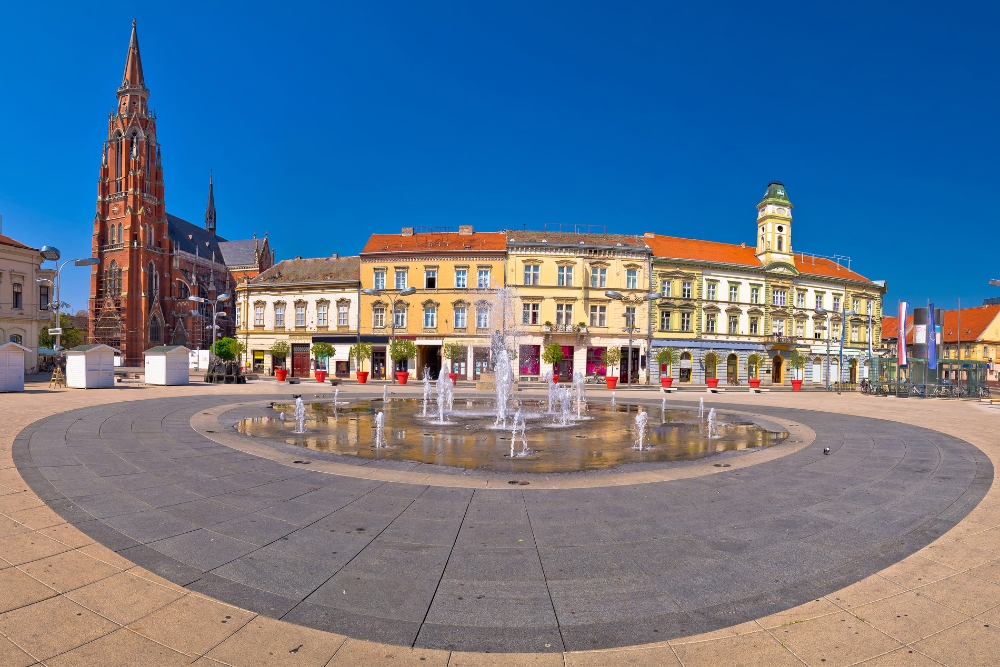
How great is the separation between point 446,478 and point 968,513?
6.86m

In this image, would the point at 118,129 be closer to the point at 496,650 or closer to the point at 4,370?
the point at 4,370

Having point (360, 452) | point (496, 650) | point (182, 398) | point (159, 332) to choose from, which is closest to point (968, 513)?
point (496, 650)

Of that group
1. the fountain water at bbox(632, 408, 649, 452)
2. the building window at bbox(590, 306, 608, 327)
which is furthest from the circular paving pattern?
the building window at bbox(590, 306, 608, 327)

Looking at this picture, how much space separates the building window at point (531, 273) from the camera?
44.1m

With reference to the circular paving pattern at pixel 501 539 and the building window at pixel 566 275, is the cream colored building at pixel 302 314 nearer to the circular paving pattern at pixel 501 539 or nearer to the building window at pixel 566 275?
the building window at pixel 566 275

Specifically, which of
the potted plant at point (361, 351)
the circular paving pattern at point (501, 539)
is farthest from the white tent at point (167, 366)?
the circular paving pattern at point (501, 539)

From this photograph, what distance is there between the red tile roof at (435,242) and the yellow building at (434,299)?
0.30ft

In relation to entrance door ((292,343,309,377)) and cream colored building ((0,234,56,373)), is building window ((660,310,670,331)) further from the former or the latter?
cream colored building ((0,234,56,373))

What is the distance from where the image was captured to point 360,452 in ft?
33.6

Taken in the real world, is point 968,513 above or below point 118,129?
below

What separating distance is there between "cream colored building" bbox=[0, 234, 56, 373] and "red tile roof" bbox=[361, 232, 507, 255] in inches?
980

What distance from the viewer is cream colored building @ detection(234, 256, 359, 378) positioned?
46938 mm

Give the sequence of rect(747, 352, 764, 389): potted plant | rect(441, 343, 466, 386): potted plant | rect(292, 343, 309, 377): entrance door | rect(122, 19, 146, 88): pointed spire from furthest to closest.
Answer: rect(122, 19, 146, 88): pointed spire < rect(292, 343, 309, 377): entrance door < rect(747, 352, 764, 389): potted plant < rect(441, 343, 466, 386): potted plant

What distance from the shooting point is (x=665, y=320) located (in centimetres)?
4591
